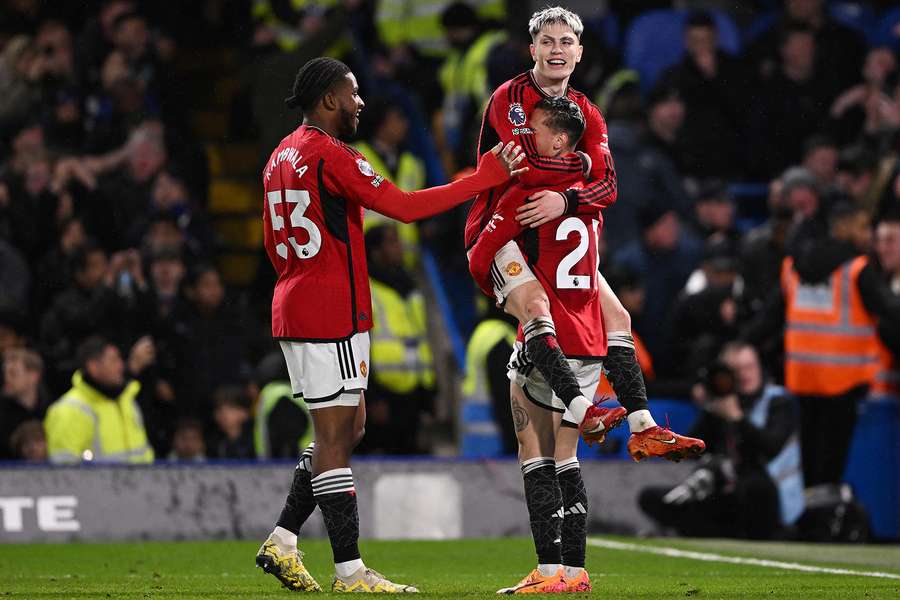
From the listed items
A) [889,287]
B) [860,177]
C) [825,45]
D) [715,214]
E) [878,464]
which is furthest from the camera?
[825,45]

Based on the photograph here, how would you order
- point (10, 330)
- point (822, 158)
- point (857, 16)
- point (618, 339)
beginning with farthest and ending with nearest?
point (857, 16), point (822, 158), point (10, 330), point (618, 339)

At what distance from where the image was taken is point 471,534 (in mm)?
12562

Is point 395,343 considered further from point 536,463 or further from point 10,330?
point 536,463

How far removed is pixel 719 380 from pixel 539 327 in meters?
5.05

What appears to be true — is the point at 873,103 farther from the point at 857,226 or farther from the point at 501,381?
the point at 501,381

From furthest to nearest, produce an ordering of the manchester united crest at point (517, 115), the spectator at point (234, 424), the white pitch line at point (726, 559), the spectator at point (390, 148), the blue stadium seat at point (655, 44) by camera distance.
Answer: the blue stadium seat at point (655, 44) < the spectator at point (390, 148) < the spectator at point (234, 424) < the white pitch line at point (726, 559) < the manchester united crest at point (517, 115)

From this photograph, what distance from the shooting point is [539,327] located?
A: 7.90 metres

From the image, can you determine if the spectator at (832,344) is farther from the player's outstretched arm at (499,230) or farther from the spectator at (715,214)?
the player's outstretched arm at (499,230)

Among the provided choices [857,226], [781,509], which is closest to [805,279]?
[857,226]

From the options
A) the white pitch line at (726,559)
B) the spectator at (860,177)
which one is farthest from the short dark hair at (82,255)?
the spectator at (860,177)

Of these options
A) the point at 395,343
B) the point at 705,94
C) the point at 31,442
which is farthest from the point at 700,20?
the point at 31,442

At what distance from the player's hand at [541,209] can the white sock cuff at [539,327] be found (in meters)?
0.39

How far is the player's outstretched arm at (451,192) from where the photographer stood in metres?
7.96

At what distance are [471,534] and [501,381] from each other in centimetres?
115
